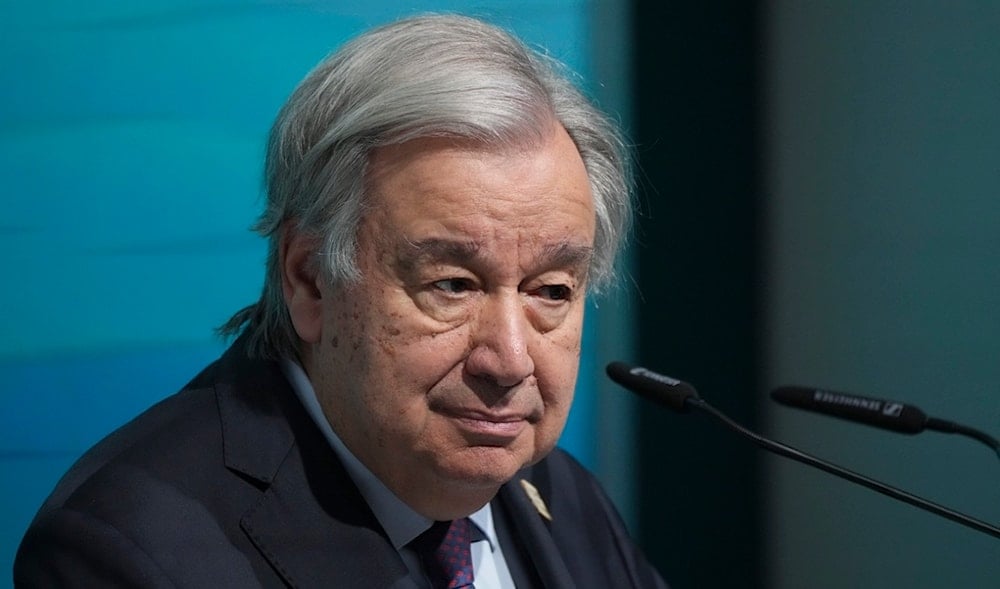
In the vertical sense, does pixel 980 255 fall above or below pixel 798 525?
above

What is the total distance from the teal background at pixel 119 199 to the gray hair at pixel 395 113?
1.17ft

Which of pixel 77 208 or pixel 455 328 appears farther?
pixel 77 208

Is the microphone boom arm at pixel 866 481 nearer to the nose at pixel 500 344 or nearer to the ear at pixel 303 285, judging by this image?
the nose at pixel 500 344

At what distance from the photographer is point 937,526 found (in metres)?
2.47

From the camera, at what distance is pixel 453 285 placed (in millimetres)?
1528

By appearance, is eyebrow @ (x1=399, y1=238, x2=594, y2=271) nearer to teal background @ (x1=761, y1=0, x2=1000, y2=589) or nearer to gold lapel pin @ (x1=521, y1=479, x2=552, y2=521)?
gold lapel pin @ (x1=521, y1=479, x2=552, y2=521)

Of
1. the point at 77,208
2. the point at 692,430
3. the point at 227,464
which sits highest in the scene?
the point at 77,208

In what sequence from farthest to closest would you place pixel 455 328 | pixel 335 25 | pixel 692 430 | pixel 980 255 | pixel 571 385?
pixel 692 430, pixel 980 255, pixel 335 25, pixel 571 385, pixel 455 328

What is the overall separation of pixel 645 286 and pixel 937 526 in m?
0.75

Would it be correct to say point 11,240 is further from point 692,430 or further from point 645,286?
point 692,430

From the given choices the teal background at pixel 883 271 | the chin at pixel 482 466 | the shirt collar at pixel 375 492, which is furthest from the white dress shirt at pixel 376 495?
the teal background at pixel 883 271

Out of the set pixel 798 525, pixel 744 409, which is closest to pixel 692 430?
pixel 744 409

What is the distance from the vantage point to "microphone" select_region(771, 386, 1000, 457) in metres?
1.54

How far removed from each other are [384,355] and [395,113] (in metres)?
0.29
